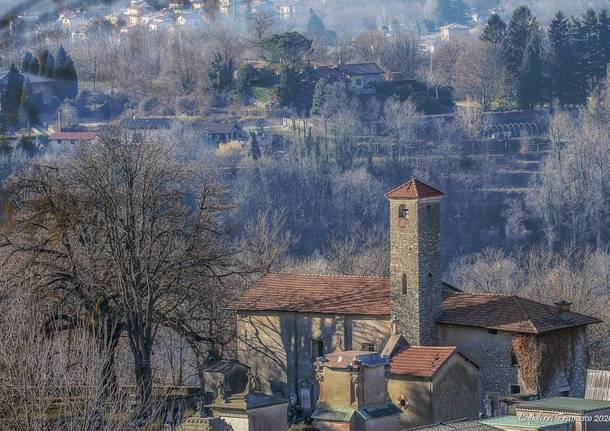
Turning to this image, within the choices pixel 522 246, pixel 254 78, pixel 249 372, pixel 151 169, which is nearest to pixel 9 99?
pixel 151 169

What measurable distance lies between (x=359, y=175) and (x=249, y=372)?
220 ft

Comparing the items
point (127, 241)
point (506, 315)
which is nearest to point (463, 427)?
point (506, 315)

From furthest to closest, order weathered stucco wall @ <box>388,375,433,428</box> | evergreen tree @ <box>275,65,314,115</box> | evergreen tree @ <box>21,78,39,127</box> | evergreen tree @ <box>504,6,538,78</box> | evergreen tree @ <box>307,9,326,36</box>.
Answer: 1. evergreen tree @ <box>307,9,326,36</box>
2. evergreen tree @ <box>504,6,538,78</box>
3. evergreen tree @ <box>275,65,314,115</box>
4. evergreen tree @ <box>21,78,39,127</box>
5. weathered stucco wall @ <box>388,375,433,428</box>

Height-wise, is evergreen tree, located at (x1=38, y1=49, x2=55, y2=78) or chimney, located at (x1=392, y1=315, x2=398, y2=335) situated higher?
evergreen tree, located at (x1=38, y1=49, x2=55, y2=78)

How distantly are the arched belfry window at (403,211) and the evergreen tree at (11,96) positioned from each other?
665 inches

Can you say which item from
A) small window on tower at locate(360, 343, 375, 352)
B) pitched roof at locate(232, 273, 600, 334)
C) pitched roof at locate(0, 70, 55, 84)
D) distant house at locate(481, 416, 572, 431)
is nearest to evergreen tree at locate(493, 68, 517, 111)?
pitched roof at locate(0, 70, 55, 84)

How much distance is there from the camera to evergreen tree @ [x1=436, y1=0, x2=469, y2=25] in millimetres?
182500

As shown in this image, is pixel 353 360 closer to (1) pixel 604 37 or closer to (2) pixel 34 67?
(2) pixel 34 67

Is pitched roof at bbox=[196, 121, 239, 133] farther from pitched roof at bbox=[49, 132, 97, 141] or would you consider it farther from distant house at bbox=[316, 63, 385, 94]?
pitched roof at bbox=[49, 132, 97, 141]

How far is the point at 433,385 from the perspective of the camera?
39.2 metres

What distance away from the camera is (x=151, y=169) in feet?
149

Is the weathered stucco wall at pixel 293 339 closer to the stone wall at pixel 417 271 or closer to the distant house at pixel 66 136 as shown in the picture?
the stone wall at pixel 417 271

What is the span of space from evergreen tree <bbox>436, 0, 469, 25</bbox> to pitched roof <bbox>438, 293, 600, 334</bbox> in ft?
459

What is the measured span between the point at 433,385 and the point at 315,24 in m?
129
